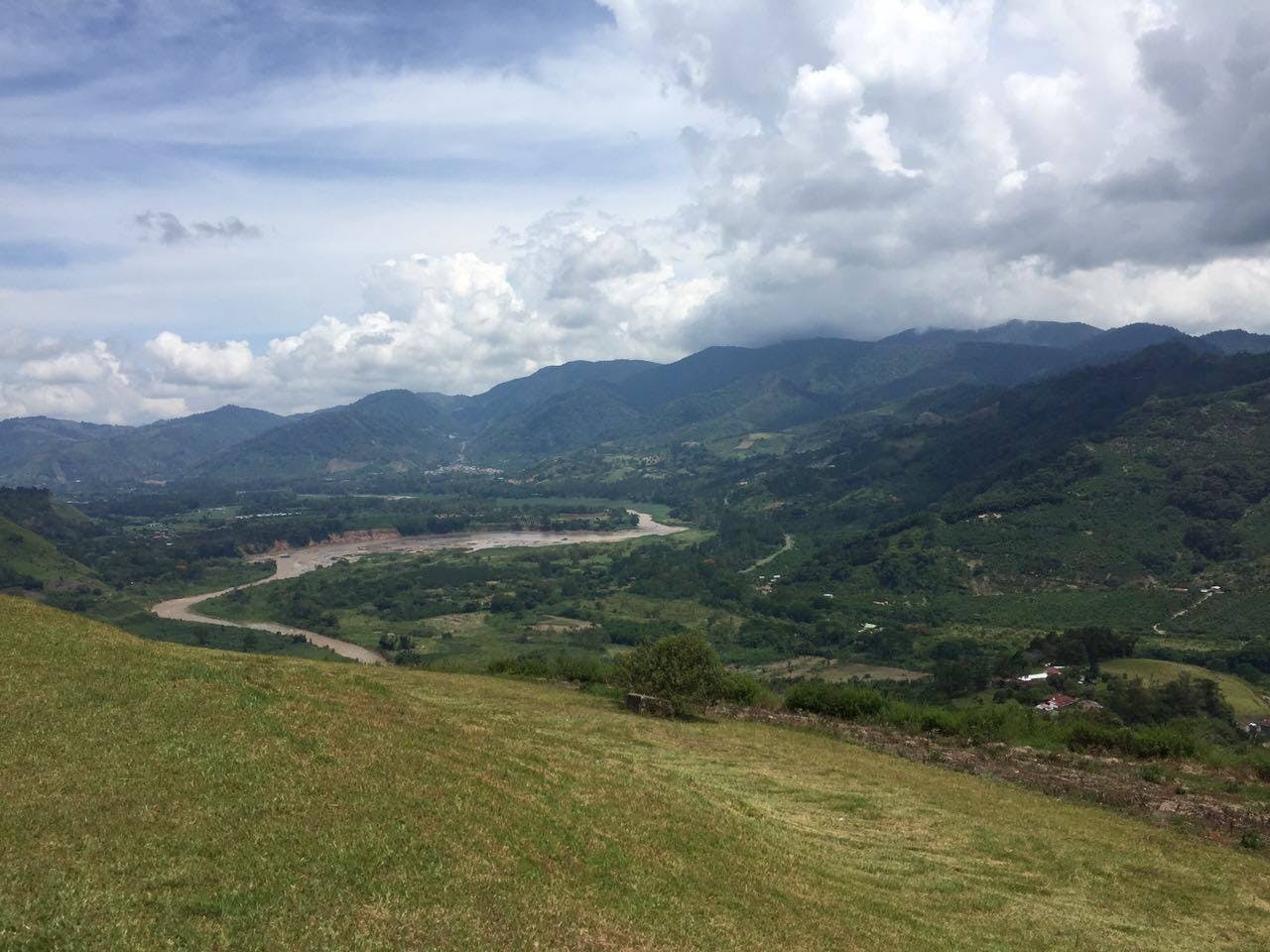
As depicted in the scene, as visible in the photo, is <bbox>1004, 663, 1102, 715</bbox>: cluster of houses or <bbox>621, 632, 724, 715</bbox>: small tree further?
<bbox>1004, 663, 1102, 715</bbox>: cluster of houses

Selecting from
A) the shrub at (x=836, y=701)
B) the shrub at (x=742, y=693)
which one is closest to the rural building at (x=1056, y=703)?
the shrub at (x=836, y=701)

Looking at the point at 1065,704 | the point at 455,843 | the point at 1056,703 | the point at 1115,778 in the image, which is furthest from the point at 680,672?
→ the point at 1065,704

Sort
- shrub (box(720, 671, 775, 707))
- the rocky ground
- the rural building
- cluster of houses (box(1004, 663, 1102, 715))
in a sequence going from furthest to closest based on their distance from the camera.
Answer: the rural building
cluster of houses (box(1004, 663, 1102, 715))
shrub (box(720, 671, 775, 707))
the rocky ground

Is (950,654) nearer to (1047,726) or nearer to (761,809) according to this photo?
(1047,726)

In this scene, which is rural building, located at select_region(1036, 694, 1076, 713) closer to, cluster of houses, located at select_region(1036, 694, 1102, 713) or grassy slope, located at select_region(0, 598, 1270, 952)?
cluster of houses, located at select_region(1036, 694, 1102, 713)

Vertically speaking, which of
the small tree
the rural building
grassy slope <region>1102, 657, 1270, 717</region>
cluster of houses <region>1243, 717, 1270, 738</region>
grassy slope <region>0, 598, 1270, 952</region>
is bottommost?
grassy slope <region>1102, 657, 1270, 717</region>

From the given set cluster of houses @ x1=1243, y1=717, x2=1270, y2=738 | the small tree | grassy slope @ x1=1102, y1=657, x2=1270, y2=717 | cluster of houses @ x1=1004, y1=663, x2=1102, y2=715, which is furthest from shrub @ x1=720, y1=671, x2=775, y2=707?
grassy slope @ x1=1102, y1=657, x2=1270, y2=717
